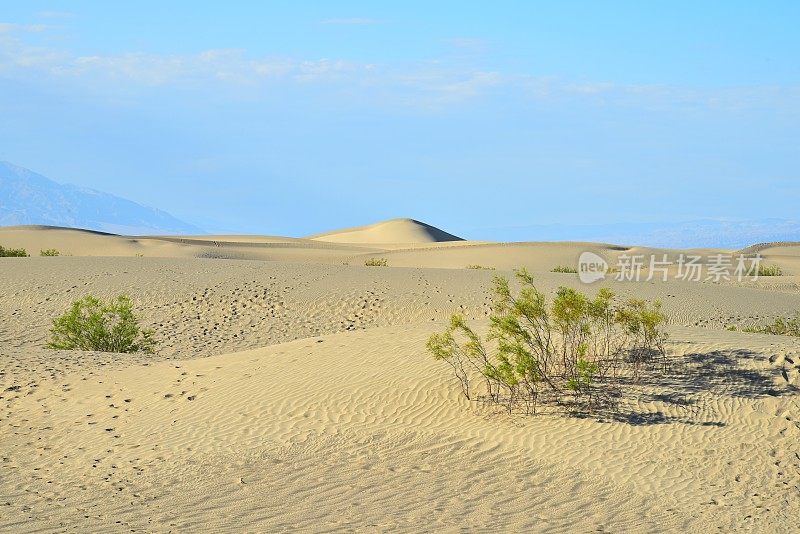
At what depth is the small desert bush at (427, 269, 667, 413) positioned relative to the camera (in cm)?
1220

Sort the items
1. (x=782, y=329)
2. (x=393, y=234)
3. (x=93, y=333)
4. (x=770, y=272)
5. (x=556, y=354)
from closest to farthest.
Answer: (x=556, y=354), (x=93, y=333), (x=782, y=329), (x=770, y=272), (x=393, y=234)

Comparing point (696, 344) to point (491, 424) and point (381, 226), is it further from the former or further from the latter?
point (381, 226)

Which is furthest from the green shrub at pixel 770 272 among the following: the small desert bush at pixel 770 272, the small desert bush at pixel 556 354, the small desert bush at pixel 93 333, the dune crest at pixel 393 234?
the dune crest at pixel 393 234

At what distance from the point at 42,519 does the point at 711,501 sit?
6.56 m

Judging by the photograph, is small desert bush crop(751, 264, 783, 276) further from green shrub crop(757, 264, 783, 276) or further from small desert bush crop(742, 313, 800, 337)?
small desert bush crop(742, 313, 800, 337)

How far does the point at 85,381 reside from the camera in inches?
554

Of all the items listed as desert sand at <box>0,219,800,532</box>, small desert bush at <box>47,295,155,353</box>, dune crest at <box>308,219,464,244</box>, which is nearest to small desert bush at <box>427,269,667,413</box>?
desert sand at <box>0,219,800,532</box>

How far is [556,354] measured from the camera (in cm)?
1327

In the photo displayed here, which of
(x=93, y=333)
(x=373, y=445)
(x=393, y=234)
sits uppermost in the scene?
(x=393, y=234)

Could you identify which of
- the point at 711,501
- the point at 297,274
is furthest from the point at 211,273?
the point at 711,501

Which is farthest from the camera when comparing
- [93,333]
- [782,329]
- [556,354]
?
[782,329]

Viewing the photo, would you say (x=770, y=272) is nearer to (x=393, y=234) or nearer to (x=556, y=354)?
(x=556, y=354)

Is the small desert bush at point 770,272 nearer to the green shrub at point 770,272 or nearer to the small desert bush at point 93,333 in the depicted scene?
the green shrub at point 770,272

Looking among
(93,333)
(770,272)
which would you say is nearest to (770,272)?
(770,272)
